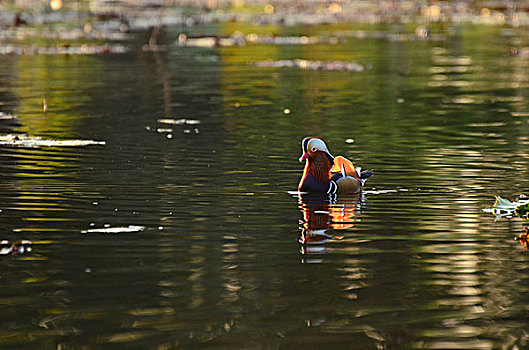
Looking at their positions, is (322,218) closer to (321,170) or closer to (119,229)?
(321,170)

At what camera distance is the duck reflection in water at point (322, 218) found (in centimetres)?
1094

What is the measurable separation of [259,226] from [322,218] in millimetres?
853

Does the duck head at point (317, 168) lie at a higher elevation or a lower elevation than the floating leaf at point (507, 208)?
higher

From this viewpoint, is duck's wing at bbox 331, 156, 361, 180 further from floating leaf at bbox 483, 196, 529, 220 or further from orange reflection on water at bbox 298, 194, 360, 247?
floating leaf at bbox 483, 196, 529, 220

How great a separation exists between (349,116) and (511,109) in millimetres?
3565

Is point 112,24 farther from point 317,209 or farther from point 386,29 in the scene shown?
point 317,209

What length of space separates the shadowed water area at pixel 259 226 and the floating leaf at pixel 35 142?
1.10 feet

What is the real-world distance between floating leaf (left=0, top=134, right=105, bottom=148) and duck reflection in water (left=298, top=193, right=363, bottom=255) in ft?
19.3

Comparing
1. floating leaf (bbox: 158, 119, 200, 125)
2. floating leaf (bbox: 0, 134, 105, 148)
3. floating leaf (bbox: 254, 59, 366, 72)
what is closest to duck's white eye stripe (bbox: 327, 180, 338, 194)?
floating leaf (bbox: 0, 134, 105, 148)

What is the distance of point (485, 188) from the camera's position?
554 inches

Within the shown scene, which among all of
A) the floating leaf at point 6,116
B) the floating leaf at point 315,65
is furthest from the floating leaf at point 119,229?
the floating leaf at point 315,65

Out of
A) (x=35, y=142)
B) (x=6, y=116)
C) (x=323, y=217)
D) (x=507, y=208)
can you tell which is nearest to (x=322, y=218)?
(x=323, y=217)

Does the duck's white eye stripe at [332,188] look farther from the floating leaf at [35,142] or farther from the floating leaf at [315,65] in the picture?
the floating leaf at [315,65]

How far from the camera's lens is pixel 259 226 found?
11680 mm
